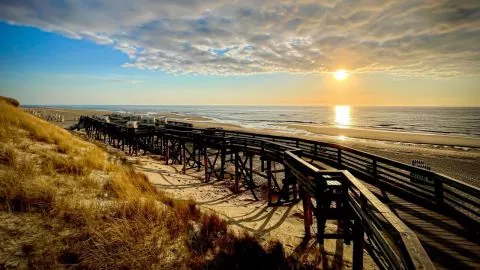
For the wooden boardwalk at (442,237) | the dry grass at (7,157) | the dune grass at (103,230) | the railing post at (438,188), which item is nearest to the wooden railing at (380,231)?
the wooden boardwalk at (442,237)

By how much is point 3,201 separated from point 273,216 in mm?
8885

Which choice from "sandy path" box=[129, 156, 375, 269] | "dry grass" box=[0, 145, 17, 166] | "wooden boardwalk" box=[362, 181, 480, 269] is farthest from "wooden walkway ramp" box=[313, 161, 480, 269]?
"dry grass" box=[0, 145, 17, 166]

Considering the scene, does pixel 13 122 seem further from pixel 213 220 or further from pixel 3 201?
pixel 213 220

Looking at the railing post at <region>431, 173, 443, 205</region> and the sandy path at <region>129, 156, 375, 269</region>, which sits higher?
the railing post at <region>431, 173, 443, 205</region>

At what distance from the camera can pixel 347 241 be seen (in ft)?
19.8

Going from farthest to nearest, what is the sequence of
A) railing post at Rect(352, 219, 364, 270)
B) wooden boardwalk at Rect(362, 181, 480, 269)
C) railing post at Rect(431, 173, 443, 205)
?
railing post at Rect(431, 173, 443, 205)
railing post at Rect(352, 219, 364, 270)
wooden boardwalk at Rect(362, 181, 480, 269)

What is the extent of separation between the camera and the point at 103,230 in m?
5.40

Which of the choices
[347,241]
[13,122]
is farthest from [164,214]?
[13,122]

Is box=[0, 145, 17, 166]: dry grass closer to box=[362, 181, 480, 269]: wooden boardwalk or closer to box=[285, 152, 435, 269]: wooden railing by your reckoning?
box=[285, 152, 435, 269]: wooden railing

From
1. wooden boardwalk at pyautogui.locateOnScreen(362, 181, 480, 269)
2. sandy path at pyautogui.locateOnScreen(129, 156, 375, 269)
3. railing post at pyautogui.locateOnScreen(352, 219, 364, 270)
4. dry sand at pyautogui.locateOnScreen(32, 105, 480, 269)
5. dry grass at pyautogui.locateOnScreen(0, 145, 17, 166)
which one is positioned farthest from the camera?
dry grass at pyautogui.locateOnScreen(0, 145, 17, 166)

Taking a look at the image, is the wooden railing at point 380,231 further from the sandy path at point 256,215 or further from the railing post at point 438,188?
the railing post at point 438,188

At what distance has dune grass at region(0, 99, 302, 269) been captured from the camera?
464 centimetres

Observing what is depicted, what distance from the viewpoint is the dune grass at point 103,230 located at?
464cm

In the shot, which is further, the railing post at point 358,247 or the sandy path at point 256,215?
the sandy path at point 256,215
